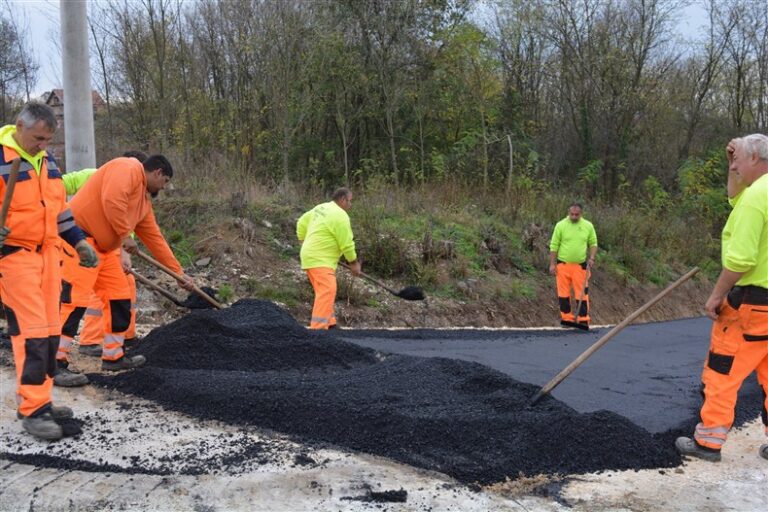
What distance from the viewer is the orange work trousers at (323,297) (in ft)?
23.9

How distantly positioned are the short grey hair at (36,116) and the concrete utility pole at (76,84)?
3.58m

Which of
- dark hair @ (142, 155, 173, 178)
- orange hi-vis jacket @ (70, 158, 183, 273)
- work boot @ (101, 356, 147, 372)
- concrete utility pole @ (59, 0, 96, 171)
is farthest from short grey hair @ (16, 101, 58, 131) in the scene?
concrete utility pole @ (59, 0, 96, 171)

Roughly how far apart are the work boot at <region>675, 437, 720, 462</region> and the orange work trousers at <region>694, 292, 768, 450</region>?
0.09 feet

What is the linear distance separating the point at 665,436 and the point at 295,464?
2.21m

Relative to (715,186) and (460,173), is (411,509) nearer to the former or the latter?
(460,173)

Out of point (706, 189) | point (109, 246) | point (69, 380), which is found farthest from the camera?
point (706, 189)

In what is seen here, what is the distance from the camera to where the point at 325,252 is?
24.5ft

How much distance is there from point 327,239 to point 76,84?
299 cm

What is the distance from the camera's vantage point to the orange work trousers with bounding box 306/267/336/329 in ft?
23.9

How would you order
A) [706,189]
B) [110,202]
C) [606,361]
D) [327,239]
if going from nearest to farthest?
[110,202], [606,361], [327,239], [706,189]

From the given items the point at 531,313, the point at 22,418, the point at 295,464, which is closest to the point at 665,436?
the point at 295,464

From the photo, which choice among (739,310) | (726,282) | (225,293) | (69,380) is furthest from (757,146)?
(225,293)

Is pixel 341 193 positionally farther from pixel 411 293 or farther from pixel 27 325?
pixel 27 325

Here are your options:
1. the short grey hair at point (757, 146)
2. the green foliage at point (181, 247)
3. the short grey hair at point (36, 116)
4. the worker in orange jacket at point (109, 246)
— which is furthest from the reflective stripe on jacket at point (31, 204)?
the green foliage at point (181, 247)
